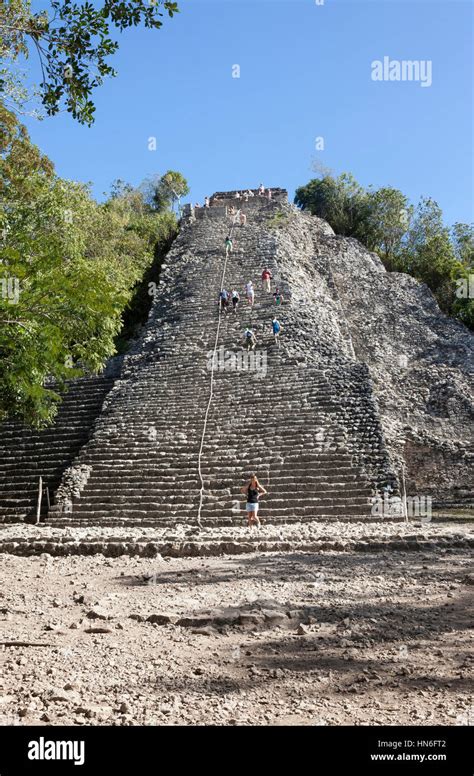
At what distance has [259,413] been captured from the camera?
13.6 meters

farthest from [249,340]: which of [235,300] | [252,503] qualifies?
[252,503]

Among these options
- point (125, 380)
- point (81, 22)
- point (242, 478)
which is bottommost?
point (242, 478)

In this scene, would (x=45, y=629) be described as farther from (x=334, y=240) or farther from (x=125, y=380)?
(x=334, y=240)

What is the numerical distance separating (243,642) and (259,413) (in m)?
9.02

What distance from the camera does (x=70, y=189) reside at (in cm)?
2227

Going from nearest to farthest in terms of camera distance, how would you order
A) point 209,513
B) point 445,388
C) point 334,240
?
point 209,513 → point 445,388 → point 334,240

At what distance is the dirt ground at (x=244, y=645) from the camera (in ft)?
11.5

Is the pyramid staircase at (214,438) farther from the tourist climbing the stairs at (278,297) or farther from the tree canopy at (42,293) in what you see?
the tree canopy at (42,293)

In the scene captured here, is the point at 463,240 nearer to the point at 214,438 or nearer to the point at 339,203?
the point at 339,203

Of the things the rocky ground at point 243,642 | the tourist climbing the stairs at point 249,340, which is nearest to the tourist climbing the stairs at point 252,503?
the rocky ground at point 243,642

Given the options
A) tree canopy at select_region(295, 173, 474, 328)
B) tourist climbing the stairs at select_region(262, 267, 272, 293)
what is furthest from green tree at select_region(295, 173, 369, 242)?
tourist climbing the stairs at select_region(262, 267, 272, 293)
